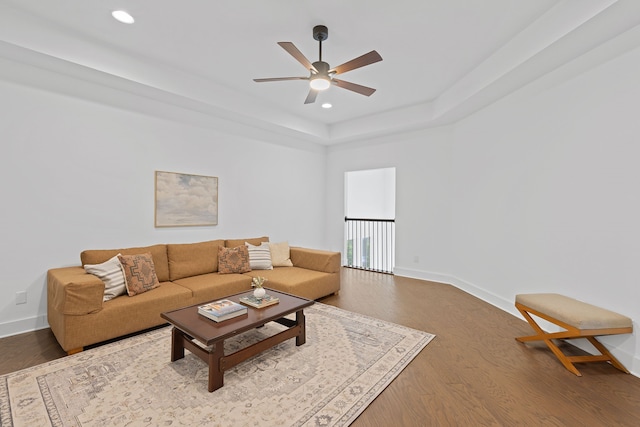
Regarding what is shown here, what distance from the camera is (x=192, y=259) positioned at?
3.84 meters

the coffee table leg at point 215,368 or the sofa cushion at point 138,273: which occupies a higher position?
the sofa cushion at point 138,273

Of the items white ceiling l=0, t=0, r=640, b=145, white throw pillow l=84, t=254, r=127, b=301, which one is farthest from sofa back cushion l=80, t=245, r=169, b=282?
white ceiling l=0, t=0, r=640, b=145

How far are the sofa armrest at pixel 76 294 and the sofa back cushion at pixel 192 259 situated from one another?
1.03 meters

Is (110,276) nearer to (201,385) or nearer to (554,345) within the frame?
(201,385)

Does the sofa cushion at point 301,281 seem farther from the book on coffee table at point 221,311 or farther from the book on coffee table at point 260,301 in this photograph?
the book on coffee table at point 221,311

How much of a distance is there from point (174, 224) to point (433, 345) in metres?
3.60

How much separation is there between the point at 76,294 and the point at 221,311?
4.23 feet

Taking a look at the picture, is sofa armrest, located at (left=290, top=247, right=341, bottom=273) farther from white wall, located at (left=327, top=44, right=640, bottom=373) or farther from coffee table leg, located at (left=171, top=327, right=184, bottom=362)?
coffee table leg, located at (left=171, top=327, right=184, bottom=362)

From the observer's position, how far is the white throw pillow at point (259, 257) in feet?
13.8

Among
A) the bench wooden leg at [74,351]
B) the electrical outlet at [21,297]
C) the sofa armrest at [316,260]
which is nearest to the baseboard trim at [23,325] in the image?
the electrical outlet at [21,297]

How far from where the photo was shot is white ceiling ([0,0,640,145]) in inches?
98.1

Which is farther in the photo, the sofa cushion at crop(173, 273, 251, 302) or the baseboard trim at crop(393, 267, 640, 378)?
the sofa cushion at crop(173, 273, 251, 302)

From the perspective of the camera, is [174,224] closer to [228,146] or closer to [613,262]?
[228,146]

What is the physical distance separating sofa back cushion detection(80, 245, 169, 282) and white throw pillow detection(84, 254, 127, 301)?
14 cm
